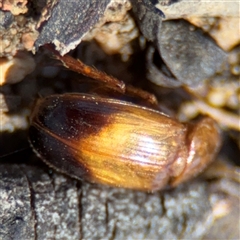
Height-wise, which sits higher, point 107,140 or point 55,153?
point 107,140

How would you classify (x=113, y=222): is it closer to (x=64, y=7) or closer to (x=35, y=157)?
(x=35, y=157)

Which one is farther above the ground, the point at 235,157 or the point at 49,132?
the point at 49,132

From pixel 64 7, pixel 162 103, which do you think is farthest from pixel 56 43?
pixel 162 103

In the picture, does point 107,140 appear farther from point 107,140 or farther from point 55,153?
point 55,153

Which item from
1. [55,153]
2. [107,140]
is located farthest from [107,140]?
[55,153]

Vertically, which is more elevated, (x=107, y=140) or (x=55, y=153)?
(x=107, y=140)
